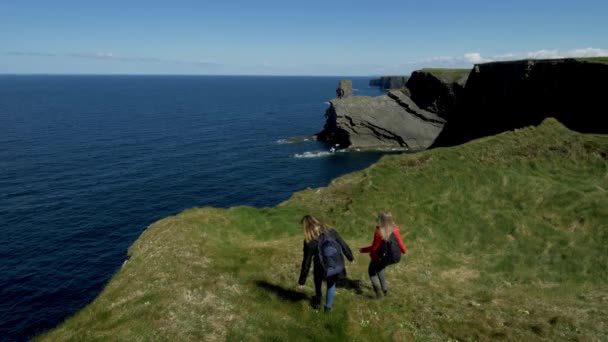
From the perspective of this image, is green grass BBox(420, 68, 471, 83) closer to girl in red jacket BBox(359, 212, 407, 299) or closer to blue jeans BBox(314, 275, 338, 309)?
girl in red jacket BBox(359, 212, 407, 299)

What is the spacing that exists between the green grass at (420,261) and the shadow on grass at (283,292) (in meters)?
0.08

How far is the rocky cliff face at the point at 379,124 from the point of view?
4483 inches

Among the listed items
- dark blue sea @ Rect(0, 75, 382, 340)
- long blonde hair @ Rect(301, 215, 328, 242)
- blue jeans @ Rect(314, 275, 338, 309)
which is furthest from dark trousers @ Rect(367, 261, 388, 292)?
dark blue sea @ Rect(0, 75, 382, 340)

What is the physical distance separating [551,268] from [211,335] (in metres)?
16.5

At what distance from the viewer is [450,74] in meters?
123

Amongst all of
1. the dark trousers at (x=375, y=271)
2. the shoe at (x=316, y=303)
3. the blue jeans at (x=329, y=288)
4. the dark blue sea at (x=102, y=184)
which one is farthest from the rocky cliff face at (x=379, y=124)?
the blue jeans at (x=329, y=288)

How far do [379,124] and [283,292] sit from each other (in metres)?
104

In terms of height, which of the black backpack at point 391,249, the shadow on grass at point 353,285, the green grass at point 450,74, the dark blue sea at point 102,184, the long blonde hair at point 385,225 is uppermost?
the green grass at point 450,74

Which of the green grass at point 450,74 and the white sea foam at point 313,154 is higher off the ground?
the green grass at point 450,74

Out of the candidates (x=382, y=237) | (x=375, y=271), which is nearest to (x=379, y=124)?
(x=375, y=271)

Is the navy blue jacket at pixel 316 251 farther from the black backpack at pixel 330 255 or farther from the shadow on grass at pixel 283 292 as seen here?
the shadow on grass at pixel 283 292

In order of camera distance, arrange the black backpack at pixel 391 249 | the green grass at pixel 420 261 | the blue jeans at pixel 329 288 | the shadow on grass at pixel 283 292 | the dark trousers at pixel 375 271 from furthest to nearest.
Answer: the shadow on grass at pixel 283 292
the dark trousers at pixel 375 271
the black backpack at pixel 391 249
the green grass at pixel 420 261
the blue jeans at pixel 329 288

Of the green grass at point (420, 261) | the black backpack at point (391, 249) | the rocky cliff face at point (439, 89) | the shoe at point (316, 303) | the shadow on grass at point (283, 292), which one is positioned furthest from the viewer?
the rocky cliff face at point (439, 89)

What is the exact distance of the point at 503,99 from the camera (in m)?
73.0
